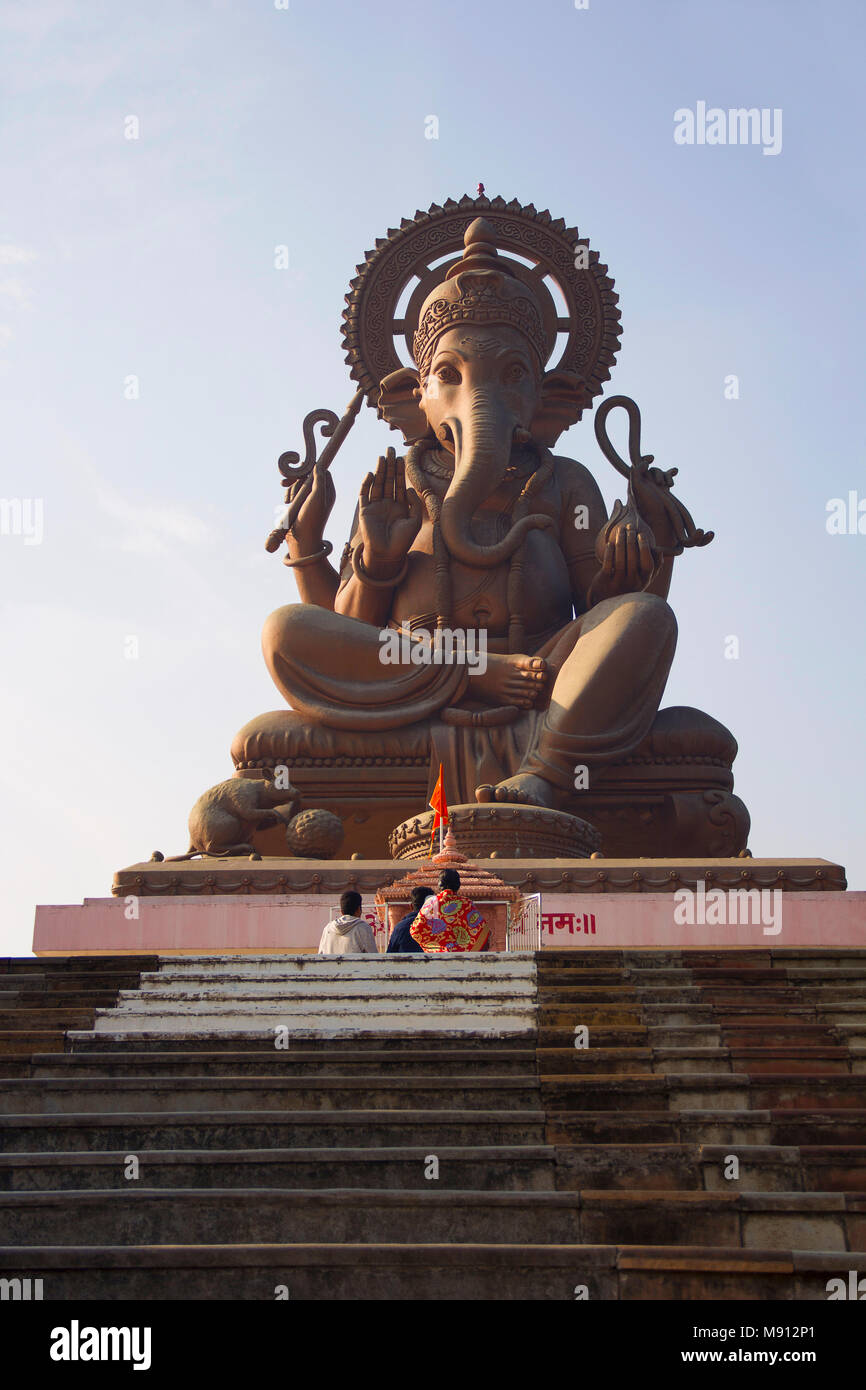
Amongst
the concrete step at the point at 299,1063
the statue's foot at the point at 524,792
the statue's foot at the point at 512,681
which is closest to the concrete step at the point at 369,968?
the concrete step at the point at 299,1063

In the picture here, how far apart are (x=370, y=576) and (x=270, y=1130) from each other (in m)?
8.27

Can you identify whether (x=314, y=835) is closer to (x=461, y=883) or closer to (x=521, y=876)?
(x=521, y=876)

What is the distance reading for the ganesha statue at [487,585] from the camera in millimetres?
11719

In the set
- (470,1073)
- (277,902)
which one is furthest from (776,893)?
(470,1073)

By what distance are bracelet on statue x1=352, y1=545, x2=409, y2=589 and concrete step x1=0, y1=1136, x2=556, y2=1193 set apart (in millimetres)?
8505

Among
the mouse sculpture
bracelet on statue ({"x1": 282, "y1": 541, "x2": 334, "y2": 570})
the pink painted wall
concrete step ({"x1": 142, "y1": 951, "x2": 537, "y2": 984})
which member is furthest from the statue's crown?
concrete step ({"x1": 142, "y1": 951, "x2": 537, "y2": 984})

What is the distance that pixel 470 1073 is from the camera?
5250 mm

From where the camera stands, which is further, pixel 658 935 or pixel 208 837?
pixel 208 837

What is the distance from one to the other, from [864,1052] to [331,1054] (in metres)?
1.89

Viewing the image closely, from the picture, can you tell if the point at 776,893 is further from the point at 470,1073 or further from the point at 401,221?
the point at 401,221

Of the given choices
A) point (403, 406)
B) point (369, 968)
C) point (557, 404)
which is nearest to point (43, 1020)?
point (369, 968)

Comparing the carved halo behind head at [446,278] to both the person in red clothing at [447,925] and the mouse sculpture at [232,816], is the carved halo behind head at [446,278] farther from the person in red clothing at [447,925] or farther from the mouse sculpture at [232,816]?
the person in red clothing at [447,925]

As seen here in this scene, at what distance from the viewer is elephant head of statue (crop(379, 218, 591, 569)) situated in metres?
12.7

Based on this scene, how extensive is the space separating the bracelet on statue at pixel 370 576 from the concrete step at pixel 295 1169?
27.9 ft
